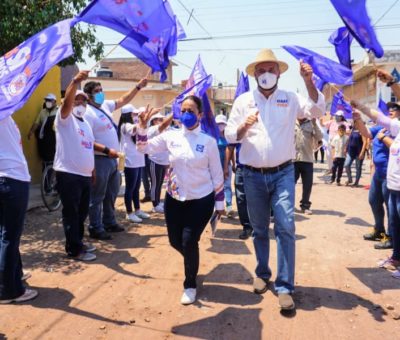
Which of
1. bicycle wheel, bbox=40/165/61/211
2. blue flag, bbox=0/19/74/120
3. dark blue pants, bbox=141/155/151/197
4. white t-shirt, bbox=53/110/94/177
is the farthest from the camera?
dark blue pants, bbox=141/155/151/197

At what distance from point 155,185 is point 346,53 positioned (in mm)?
4400

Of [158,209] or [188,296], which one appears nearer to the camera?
[188,296]

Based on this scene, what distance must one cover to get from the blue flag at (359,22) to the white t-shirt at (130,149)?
3969 millimetres

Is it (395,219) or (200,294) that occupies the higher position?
(395,219)

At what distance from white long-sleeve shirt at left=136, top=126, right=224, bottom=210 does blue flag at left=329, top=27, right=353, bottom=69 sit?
2226mm

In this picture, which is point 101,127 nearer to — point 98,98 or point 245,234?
point 98,98

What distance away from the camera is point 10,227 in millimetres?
3852

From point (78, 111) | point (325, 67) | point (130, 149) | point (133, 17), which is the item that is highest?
point (133, 17)

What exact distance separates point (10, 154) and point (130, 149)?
357 cm

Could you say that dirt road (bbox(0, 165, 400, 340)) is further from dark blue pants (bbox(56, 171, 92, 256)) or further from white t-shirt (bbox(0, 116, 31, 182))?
white t-shirt (bbox(0, 116, 31, 182))

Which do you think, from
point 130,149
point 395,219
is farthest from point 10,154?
point 395,219

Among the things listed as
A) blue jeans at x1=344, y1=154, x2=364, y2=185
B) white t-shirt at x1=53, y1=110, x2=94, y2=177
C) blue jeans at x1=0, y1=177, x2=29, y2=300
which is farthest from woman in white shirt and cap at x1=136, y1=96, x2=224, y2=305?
blue jeans at x1=344, y1=154, x2=364, y2=185

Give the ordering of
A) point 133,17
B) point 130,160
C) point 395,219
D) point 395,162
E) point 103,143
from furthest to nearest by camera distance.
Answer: point 130,160 < point 103,143 < point 395,219 < point 395,162 < point 133,17

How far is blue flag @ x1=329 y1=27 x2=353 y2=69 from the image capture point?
5.17 m
